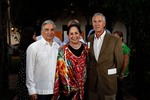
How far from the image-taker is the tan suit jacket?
2832mm

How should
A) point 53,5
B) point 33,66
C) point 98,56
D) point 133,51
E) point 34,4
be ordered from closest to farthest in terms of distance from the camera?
point 33,66 → point 98,56 → point 133,51 → point 34,4 → point 53,5

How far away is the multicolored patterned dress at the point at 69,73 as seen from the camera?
2.68m

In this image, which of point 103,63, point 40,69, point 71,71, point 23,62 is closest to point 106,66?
point 103,63

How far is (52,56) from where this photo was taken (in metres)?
2.70

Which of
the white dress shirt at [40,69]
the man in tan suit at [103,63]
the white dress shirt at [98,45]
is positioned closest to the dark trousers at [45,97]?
the white dress shirt at [40,69]

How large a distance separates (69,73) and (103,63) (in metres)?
0.55

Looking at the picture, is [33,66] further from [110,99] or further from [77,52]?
[110,99]

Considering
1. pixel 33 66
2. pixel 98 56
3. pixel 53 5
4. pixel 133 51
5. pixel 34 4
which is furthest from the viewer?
pixel 53 5

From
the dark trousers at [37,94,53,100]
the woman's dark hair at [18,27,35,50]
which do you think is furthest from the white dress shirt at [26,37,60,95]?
the woman's dark hair at [18,27,35,50]

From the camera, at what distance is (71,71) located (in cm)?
269

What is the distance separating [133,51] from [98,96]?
291 centimetres

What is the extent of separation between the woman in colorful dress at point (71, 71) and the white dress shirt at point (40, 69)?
87 millimetres

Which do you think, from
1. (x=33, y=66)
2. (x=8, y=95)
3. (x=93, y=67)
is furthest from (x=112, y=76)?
(x=8, y=95)

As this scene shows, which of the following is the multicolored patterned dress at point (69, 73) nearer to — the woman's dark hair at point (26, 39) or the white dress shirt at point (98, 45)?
the white dress shirt at point (98, 45)
